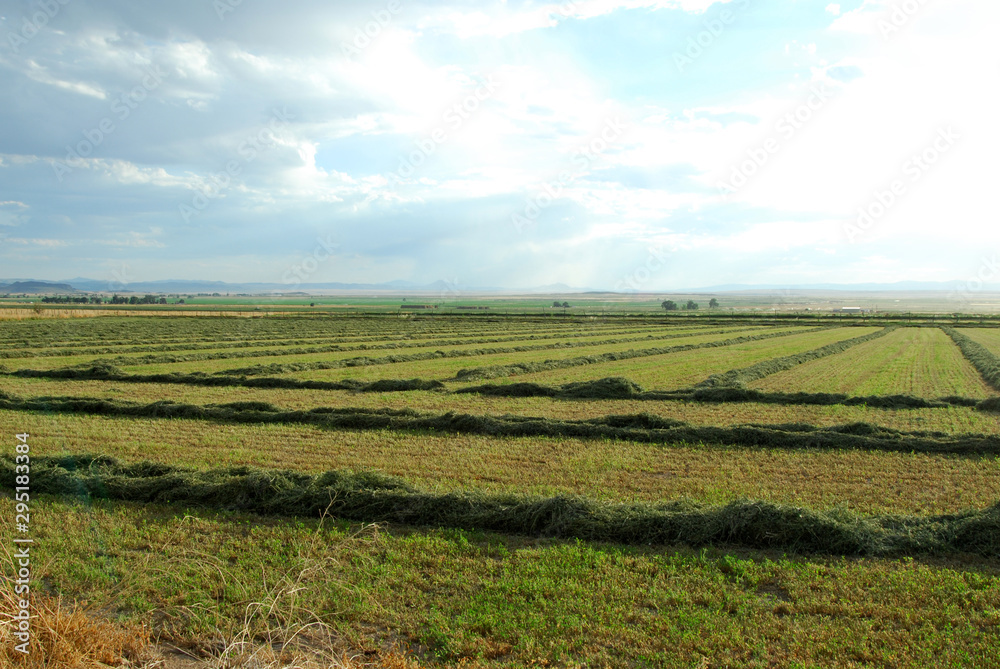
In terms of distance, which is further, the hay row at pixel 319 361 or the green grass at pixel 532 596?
the hay row at pixel 319 361

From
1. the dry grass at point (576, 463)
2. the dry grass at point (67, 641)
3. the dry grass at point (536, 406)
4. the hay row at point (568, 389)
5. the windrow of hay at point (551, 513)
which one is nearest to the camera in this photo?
the dry grass at point (67, 641)

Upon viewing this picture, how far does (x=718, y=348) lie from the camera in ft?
122

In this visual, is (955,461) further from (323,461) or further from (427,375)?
(427,375)

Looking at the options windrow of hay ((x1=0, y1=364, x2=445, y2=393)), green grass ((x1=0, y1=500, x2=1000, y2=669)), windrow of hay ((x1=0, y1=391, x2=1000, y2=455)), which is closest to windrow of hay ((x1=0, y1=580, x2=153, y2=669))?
green grass ((x1=0, y1=500, x2=1000, y2=669))

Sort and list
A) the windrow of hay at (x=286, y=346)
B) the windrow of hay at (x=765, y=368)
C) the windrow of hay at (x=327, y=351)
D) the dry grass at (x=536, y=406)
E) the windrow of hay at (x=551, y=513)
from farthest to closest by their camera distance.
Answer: the windrow of hay at (x=286, y=346)
the windrow of hay at (x=327, y=351)
the windrow of hay at (x=765, y=368)
the dry grass at (x=536, y=406)
the windrow of hay at (x=551, y=513)

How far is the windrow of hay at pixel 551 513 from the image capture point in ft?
22.1

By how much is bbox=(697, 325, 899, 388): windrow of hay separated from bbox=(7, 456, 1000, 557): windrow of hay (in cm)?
1329

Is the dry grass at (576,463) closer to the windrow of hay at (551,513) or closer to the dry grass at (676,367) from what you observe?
the windrow of hay at (551,513)

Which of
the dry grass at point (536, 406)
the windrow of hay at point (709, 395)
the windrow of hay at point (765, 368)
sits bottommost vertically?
the dry grass at point (536, 406)

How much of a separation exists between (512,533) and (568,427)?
19.7ft

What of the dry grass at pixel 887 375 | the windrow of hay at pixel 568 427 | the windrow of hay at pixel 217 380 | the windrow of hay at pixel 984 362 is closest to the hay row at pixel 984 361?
the windrow of hay at pixel 984 362

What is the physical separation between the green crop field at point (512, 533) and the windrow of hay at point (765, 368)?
435 centimetres

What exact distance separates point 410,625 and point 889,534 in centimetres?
541

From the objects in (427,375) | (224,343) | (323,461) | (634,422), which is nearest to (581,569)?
(323,461)
